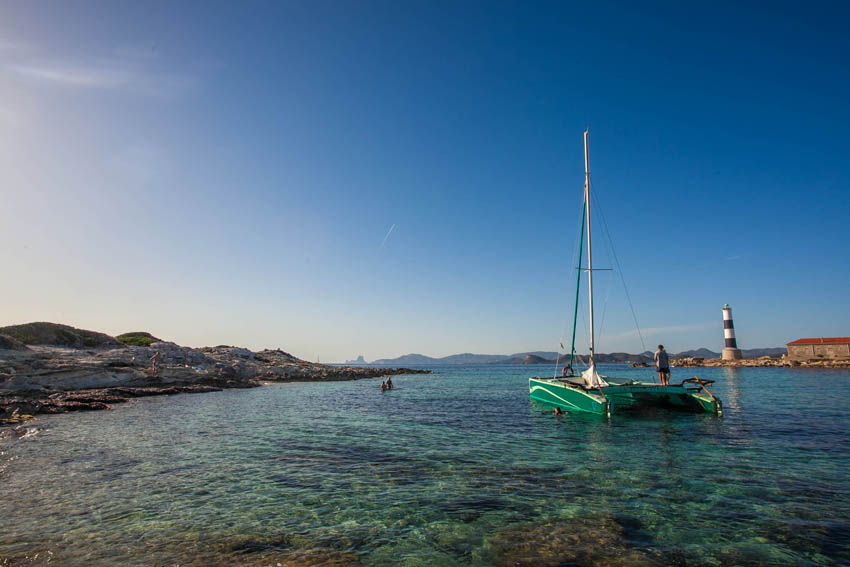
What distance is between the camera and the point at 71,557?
6562 mm

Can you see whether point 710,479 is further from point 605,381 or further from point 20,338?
point 20,338

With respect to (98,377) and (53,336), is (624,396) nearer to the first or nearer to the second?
(98,377)

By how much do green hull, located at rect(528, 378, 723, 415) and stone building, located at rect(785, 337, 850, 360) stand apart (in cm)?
8706

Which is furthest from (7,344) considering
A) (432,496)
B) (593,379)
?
(593,379)

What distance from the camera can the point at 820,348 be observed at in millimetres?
83562

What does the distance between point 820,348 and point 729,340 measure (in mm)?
19426

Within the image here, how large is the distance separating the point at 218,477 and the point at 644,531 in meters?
10.4

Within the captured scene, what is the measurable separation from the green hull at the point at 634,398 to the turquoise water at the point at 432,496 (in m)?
2.47

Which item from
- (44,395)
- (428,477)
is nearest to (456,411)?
(428,477)

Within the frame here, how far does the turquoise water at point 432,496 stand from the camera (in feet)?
22.2

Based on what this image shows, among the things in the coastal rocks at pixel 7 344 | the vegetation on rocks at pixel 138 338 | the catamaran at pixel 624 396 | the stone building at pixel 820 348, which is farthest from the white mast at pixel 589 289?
the stone building at pixel 820 348

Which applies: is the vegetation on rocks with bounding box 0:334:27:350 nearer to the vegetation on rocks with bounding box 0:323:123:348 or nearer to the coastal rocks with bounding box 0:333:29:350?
the coastal rocks with bounding box 0:333:29:350

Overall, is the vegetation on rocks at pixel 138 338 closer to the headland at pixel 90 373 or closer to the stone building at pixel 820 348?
the headland at pixel 90 373

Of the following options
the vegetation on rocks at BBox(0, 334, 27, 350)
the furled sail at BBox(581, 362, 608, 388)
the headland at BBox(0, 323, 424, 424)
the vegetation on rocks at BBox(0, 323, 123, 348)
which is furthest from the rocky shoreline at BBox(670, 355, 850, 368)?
the vegetation on rocks at BBox(0, 323, 123, 348)
